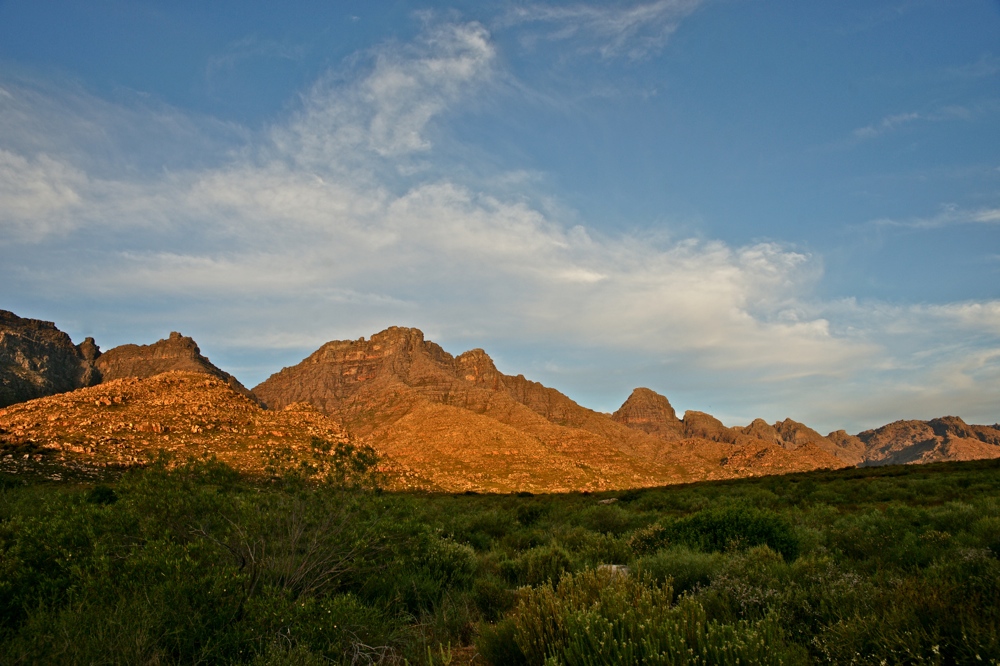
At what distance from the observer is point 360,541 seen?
824 centimetres

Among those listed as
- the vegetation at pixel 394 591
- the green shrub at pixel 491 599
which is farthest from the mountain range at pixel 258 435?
the green shrub at pixel 491 599

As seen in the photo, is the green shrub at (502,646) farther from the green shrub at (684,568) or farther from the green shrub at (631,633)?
the green shrub at (684,568)

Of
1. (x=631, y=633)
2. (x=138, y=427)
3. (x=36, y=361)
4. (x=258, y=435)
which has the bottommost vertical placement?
(x=258, y=435)

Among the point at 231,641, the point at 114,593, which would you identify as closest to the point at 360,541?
the point at 231,641

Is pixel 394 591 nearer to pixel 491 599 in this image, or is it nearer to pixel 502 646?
pixel 491 599

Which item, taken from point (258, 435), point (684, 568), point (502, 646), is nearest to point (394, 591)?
point (502, 646)

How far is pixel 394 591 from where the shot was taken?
29.0 feet

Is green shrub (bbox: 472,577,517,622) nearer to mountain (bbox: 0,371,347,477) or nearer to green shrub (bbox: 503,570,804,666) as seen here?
green shrub (bbox: 503,570,804,666)

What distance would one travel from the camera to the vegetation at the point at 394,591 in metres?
4.81

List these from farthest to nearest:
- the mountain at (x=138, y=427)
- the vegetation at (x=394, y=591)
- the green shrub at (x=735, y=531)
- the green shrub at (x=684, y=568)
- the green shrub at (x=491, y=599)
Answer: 1. the mountain at (x=138, y=427)
2. the green shrub at (x=735, y=531)
3. the green shrub at (x=684, y=568)
4. the green shrub at (x=491, y=599)
5. the vegetation at (x=394, y=591)

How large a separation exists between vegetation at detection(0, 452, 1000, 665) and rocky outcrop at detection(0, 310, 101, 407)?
136m

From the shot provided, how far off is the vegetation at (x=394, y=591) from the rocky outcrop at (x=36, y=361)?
13567cm

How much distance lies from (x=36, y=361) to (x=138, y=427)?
137761 millimetres

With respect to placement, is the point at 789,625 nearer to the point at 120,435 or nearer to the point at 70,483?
the point at 70,483
